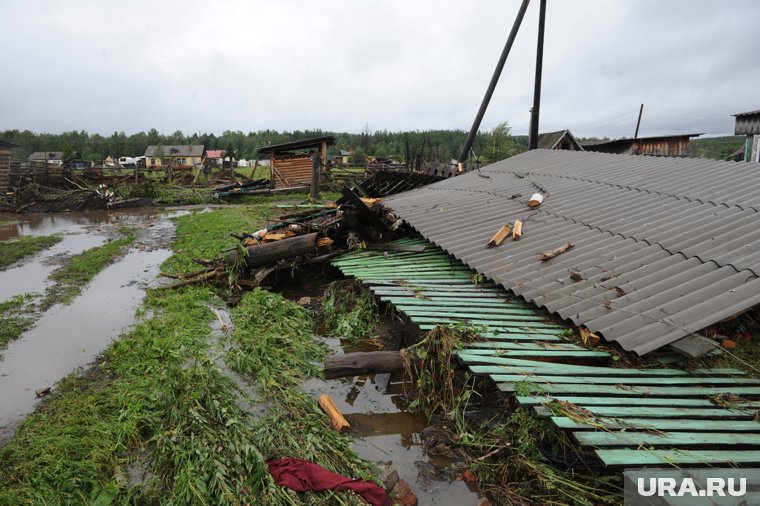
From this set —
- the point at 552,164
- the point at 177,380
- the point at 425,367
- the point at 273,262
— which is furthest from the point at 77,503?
the point at 552,164

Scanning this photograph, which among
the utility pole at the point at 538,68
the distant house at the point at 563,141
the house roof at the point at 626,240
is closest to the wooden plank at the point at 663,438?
the house roof at the point at 626,240

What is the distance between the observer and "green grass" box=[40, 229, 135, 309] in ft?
32.1

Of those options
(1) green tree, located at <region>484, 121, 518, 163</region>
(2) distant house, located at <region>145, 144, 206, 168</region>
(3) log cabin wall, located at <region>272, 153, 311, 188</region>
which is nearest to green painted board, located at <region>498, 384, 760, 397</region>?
(3) log cabin wall, located at <region>272, 153, 311, 188</region>

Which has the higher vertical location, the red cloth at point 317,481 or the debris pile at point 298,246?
the debris pile at point 298,246

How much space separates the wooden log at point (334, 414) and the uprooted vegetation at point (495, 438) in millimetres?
896

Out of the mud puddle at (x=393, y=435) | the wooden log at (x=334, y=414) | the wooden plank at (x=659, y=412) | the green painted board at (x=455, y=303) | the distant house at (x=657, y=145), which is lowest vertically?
the mud puddle at (x=393, y=435)

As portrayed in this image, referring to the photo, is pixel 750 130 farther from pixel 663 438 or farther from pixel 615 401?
pixel 663 438

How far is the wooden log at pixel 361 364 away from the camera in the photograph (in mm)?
5242

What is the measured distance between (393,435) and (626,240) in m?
4.35

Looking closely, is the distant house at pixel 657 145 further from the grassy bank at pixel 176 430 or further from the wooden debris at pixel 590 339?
the grassy bank at pixel 176 430

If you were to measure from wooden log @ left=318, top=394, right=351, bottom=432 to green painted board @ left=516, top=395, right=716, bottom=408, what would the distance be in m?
2.13

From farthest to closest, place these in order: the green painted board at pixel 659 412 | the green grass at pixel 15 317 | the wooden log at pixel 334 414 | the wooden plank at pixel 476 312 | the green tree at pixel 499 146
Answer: the green tree at pixel 499 146 → the green grass at pixel 15 317 → the wooden plank at pixel 476 312 → the wooden log at pixel 334 414 → the green painted board at pixel 659 412

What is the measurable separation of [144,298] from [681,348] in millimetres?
9845

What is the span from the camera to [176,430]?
4.48 metres
